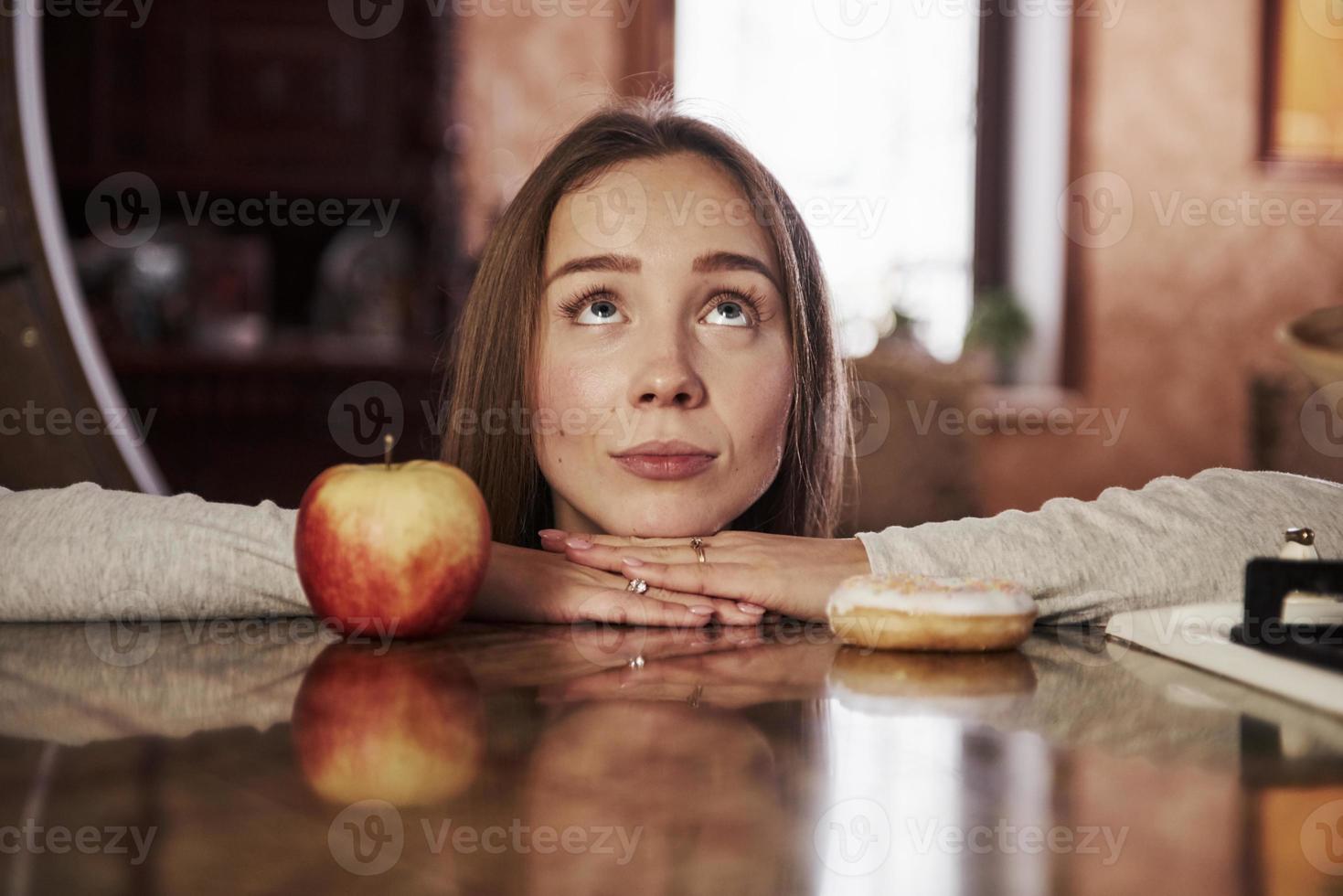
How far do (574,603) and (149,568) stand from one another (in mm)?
307

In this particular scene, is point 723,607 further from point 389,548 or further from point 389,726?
point 389,726

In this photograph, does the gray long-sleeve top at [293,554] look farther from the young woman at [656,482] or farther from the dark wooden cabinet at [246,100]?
the dark wooden cabinet at [246,100]

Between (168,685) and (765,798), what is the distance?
38cm

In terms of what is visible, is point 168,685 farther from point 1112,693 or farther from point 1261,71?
point 1261,71

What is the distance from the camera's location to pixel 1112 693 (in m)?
0.69

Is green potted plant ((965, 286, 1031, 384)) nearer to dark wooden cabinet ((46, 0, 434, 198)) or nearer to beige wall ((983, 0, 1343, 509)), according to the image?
beige wall ((983, 0, 1343, 509))

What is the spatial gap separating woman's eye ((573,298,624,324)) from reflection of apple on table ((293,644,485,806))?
46 centimetres

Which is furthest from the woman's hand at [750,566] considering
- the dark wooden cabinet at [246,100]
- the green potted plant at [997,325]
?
the green potted plant at [997,325]

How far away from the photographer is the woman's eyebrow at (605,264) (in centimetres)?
117

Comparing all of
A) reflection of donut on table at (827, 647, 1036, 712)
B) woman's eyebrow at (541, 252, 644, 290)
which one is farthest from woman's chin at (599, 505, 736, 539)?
reflection of donut on table at (827, 647, 1036, 712)

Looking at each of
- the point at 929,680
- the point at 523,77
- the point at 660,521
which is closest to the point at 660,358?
the point at 660,521

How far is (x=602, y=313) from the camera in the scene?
3.95 feet

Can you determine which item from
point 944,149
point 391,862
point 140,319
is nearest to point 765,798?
point 391,862

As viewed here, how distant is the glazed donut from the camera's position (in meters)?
0.81
